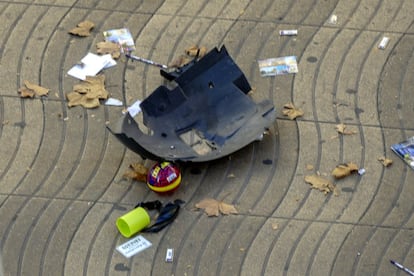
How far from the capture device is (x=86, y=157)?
6.52m

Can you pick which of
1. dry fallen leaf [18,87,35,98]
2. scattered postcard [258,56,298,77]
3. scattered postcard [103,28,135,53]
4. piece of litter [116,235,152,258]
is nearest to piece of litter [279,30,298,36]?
scattered postcard [258,56,298,77]

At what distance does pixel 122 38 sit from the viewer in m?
7.45

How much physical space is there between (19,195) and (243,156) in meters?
1.54

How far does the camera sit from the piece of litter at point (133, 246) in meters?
5.94

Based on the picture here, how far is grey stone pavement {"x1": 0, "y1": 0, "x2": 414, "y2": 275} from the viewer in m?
5.94

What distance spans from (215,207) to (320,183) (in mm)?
734

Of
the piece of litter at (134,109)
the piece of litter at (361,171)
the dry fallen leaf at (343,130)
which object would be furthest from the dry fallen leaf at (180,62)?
the piece of litter at (361,171)

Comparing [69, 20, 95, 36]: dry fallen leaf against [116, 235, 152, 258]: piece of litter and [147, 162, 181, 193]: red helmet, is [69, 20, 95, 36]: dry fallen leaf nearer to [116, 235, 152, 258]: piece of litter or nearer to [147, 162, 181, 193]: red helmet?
[147, 162, 181, 193]: red helmet

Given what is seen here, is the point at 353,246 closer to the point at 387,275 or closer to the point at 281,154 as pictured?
the point at 387,275

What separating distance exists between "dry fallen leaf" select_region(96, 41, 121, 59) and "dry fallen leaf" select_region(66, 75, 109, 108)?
1.01 feet

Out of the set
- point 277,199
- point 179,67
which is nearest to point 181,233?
point 277,199

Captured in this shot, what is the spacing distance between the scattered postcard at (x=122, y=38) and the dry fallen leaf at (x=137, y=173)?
1.27 metres

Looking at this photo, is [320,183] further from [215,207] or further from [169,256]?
[169,256]

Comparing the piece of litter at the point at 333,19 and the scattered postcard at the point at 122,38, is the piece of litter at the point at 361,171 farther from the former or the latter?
the scattered postcard at the point at 122,38
